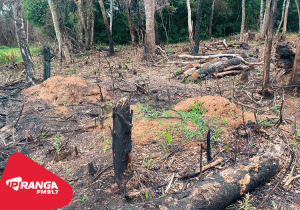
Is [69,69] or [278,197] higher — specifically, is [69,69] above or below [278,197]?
above

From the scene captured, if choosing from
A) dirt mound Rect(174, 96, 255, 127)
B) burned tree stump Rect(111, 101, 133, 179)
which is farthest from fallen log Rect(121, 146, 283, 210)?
dirt mound Rect(174, 96, 255, 127)

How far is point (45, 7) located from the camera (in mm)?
14633

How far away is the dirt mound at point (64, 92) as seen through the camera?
6.62m

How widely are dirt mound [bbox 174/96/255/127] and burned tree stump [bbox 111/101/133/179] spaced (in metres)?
2.30

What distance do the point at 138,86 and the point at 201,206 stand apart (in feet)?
16.3

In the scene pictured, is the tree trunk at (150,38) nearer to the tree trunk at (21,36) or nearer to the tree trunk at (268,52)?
the tree trunk at (21,36)

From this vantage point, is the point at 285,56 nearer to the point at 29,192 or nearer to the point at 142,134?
the point at 142,134

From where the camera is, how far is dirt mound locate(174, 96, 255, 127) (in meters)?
4.47

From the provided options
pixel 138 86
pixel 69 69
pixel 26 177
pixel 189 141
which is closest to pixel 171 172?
pixel 189 141

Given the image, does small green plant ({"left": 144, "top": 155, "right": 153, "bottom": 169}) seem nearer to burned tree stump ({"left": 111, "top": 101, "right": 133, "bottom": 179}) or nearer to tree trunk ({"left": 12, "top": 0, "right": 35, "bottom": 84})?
burned tree stump ({"left": 111, "top": 101, "right": 133, "bottom": 179})

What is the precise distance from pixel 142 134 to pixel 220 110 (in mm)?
1710

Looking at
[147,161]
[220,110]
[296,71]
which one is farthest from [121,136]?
[296,71]

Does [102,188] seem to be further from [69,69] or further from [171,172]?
[69,69]

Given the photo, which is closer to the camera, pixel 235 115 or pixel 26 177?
pixel 26 177
